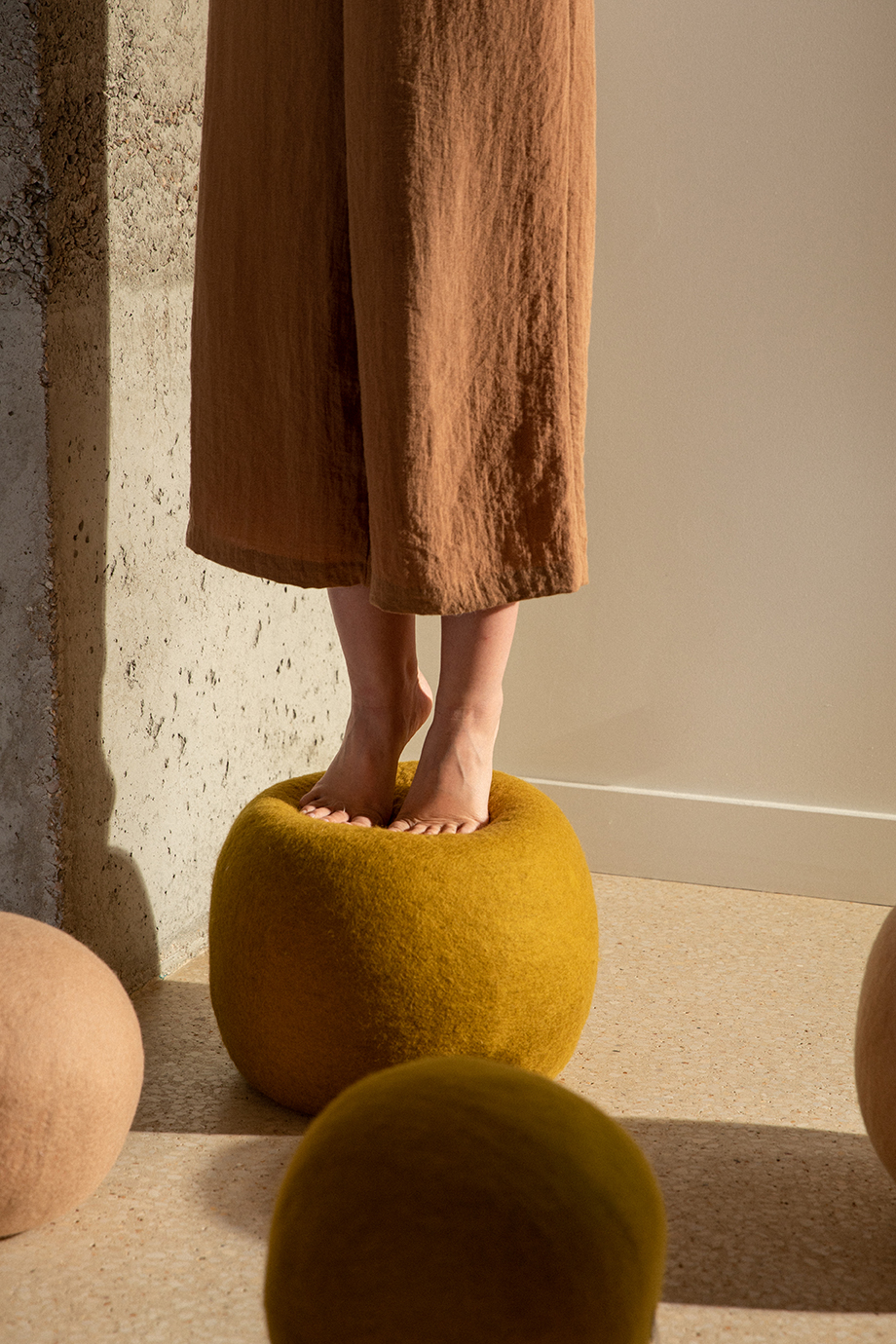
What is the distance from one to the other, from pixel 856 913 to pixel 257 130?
1.14 metres

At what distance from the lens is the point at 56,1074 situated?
730 millimetres

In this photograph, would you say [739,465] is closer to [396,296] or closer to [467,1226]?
[396,296]

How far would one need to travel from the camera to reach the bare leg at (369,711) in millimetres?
1049

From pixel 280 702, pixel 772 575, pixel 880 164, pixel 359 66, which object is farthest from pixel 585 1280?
pixel 880 164

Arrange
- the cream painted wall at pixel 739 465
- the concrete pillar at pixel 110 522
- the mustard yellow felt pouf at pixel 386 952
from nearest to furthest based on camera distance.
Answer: the mustard yellow felt pouf at pixel 386 952 < the concrete pillar at pixel 110 522 < the cream painted wall at pixel 739 465

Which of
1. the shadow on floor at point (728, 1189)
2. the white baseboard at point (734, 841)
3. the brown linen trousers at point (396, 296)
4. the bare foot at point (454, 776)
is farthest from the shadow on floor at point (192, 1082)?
the white baseboard at point (734, 841)

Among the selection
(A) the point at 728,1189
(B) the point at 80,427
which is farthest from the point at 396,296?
(A) the point at 728,1189

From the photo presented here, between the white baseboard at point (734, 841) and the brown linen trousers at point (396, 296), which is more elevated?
the brown linen trousers at point (396, 296)

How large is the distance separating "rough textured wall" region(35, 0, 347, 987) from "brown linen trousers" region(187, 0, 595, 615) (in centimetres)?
10

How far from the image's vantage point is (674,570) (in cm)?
157

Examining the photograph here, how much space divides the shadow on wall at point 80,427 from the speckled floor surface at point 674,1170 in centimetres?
17

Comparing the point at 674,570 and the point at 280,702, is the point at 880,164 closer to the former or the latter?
the point at 674,570

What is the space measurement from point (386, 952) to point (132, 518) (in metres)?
0.52

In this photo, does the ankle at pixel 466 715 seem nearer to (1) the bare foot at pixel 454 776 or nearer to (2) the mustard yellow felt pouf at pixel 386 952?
(1) the bare foot at pixel 454 776
